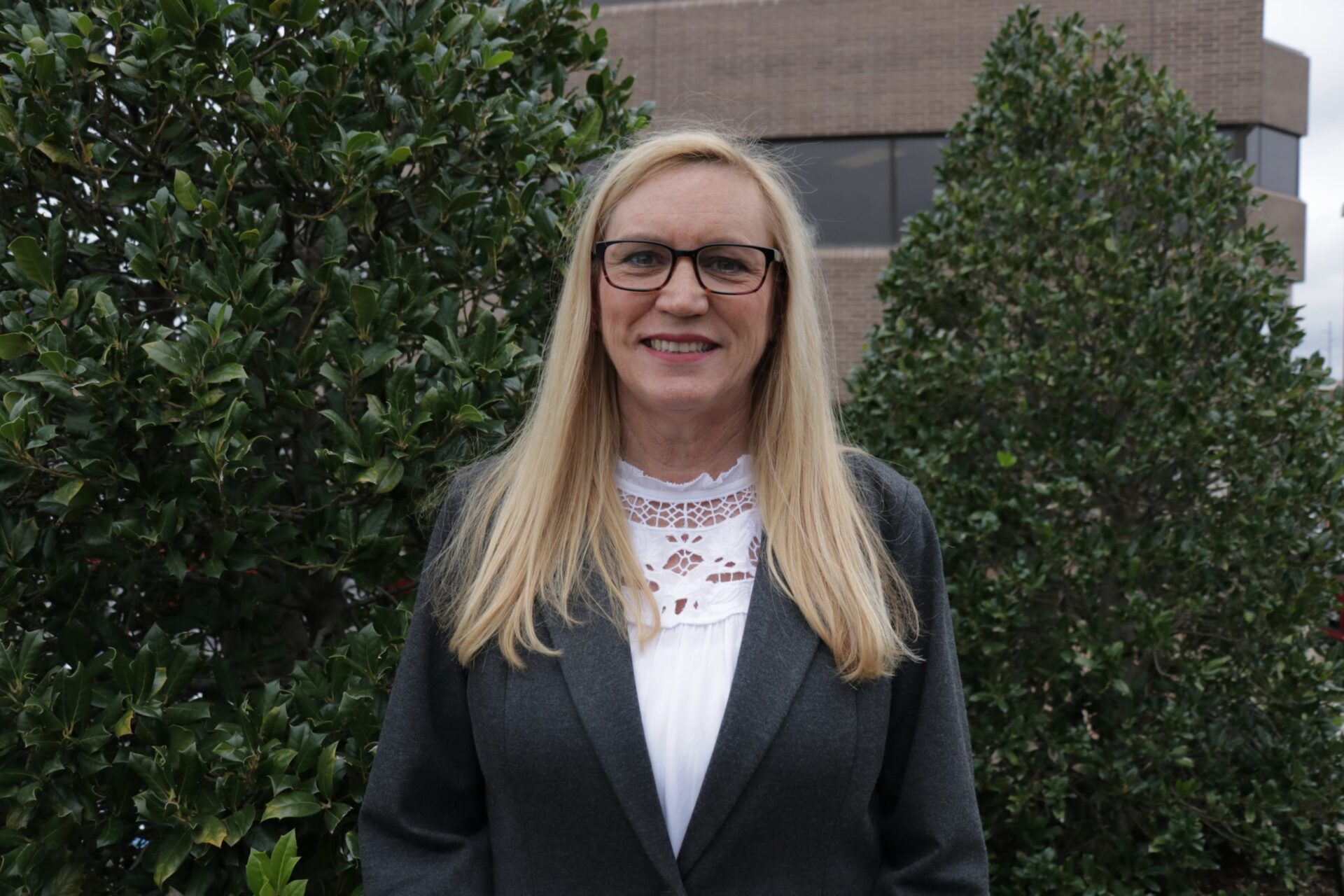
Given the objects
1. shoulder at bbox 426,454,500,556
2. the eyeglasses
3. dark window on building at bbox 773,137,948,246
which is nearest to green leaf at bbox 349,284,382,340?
shoulder at bbox 426,454,500,556

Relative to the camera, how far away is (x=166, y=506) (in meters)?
2.16

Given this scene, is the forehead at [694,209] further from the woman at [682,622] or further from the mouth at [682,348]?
the mouth at [682,348]

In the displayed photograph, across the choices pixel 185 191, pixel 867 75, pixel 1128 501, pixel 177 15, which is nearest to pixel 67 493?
pixel 185 191

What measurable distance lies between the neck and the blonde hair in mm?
41

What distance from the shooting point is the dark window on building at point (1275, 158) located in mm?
16844

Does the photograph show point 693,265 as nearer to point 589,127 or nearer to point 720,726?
point 720,726

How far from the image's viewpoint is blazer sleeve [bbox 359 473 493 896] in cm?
186

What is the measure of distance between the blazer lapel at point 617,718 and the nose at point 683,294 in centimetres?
55

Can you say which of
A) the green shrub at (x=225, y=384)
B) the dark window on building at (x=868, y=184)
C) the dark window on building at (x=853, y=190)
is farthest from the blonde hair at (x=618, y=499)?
the dark window on building at (x=853, y=190)

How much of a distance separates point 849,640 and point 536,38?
6.38 ft

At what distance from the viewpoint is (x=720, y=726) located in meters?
1.79

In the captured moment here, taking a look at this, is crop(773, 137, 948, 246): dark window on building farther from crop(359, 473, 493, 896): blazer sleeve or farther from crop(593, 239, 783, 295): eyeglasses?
crop(359, 473, 493, 896): blazer sleeve

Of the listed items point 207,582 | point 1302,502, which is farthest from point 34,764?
point 1302,502

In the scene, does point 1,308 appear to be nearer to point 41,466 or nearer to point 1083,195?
point 41,466
